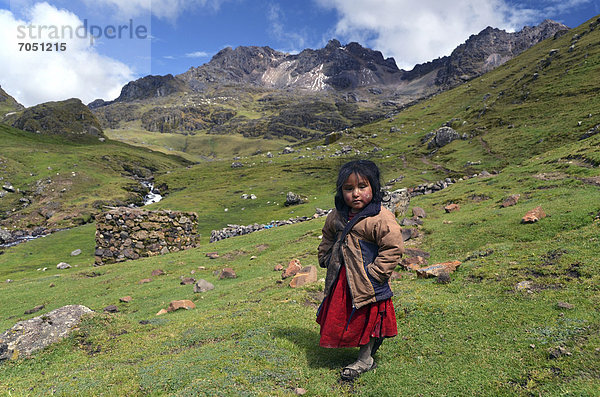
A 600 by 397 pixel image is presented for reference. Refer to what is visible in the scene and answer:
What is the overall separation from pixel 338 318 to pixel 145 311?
12595mm

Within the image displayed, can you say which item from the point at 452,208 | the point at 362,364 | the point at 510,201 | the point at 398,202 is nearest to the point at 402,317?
the point at 362,364

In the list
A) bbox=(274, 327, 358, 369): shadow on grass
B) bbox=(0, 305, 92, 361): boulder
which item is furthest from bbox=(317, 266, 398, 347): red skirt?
bbox=(0, 305, 92, 361): boulder

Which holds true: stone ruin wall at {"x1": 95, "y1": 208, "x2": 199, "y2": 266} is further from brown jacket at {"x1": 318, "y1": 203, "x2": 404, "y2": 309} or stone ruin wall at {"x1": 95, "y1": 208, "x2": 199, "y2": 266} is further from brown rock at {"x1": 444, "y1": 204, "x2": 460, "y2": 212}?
brown jacket at {"x1": 318, "y1": 203, "x2": 404, "y2": 309}

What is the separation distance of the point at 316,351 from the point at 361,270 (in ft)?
9.20

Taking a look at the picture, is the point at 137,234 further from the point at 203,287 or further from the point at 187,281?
the point at 203,287

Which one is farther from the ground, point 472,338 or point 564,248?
point 564,248

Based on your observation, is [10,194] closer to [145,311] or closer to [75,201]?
[75,201]

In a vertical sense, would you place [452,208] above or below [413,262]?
above

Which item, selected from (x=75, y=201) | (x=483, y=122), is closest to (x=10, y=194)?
(x=75, y=201)

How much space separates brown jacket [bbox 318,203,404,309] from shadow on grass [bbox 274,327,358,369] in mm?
1746

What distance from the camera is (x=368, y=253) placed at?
6.38 metres

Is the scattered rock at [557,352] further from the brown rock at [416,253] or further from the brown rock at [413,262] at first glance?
the brown rock at [416,253]

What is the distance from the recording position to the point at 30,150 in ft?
348

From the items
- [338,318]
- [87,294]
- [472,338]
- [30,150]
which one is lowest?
[87,294]
